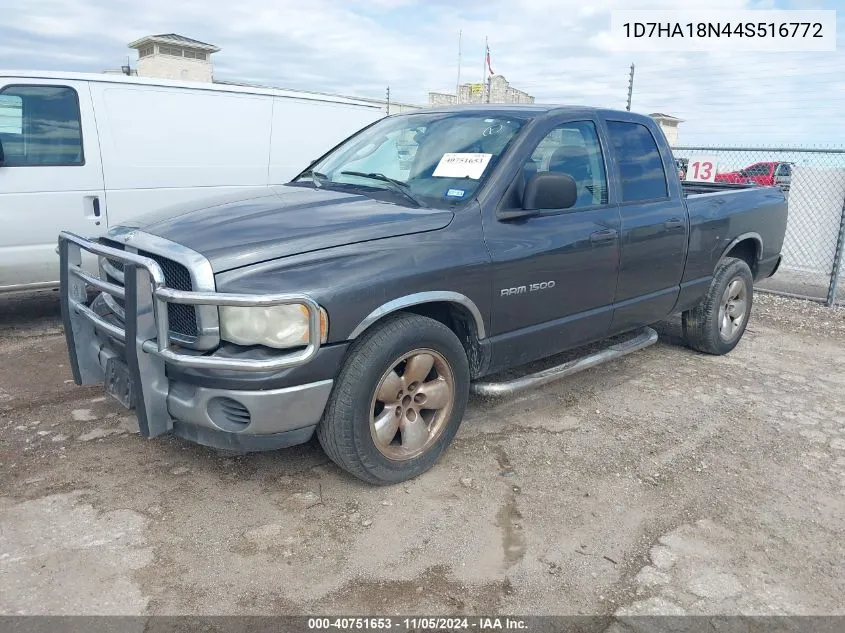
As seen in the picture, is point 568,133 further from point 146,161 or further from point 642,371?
point 146,161

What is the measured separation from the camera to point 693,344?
5777 mm

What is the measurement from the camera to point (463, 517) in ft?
10.4

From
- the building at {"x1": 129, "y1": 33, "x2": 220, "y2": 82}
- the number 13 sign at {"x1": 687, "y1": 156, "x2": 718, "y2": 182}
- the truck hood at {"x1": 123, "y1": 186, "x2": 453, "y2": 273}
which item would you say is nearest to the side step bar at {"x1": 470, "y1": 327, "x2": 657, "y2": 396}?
the truck hood at {"x1": 123, "y1": 186, "x2": 453, "y2": 273}

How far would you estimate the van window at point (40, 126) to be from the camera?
5520 millimetres

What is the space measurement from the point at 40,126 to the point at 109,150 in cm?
54

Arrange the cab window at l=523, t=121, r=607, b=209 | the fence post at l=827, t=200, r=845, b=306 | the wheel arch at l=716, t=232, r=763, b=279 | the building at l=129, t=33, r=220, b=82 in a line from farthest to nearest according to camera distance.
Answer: the building at l=129, t=33, r=220, b=82 → the fence post at l=827, t=200, r=845, b=306 → the wheel arch at l=716, t=232, r=763, b=279 → the cab window at l=523, t=121, r=607, b=209

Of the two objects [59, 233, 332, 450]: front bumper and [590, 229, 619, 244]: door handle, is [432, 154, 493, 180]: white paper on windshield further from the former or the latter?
[59, 233, 332, 450]: front bumper

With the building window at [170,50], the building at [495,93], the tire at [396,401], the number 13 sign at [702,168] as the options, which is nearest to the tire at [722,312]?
the tire at [396,401]

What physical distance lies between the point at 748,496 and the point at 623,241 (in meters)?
1.69

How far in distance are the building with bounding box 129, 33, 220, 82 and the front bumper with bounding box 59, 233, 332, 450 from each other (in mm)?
26624

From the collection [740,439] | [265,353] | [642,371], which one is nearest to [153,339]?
[265,353]

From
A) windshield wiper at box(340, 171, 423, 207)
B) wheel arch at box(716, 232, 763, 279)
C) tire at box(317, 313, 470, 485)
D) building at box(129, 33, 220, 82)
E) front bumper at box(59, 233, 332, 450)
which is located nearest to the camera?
front bumper at box(59, 233, 332, 450)

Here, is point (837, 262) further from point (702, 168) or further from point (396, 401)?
point (396, 401)

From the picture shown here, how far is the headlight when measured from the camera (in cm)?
284
